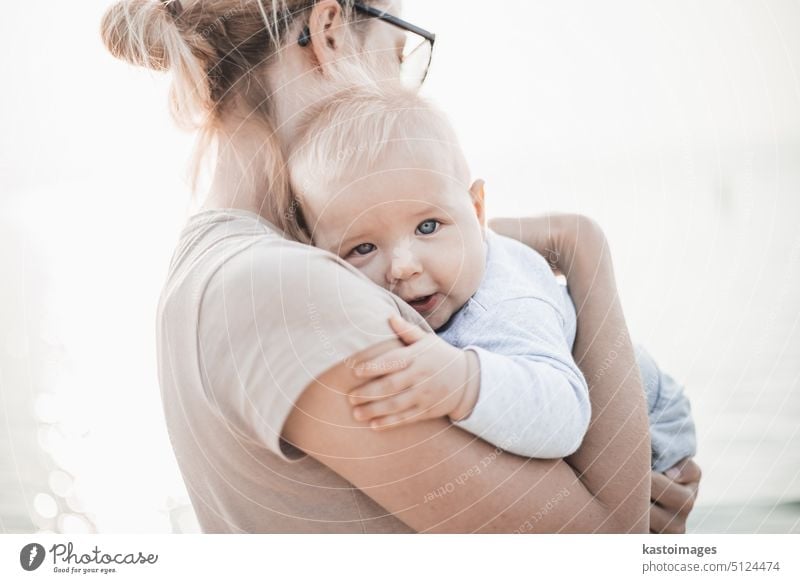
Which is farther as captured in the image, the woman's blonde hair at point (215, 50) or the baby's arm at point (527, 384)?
the woman's blonde hair at point (215, 50)

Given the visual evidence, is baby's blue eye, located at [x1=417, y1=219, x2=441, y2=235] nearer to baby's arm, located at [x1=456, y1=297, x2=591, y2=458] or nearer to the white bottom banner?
baby's arm, located at [x1=456, y1=297, x2=591, y2=458]

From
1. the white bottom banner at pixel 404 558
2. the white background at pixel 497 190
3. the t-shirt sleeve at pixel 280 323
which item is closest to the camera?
the t-shirt sleeve at pixel 280 323

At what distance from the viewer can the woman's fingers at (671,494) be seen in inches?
32.3

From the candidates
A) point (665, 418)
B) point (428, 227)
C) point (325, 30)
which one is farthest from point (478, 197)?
point (665, 418)

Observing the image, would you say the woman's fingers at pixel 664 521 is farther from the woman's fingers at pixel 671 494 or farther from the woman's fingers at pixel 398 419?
the woman's fingers at pixel 398 419

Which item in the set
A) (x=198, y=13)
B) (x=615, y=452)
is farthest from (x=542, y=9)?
(x=615, y=452)

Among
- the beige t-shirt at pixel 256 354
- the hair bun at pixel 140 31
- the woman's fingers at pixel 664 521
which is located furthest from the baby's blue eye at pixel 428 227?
the woman's fingers at pixel 664 521

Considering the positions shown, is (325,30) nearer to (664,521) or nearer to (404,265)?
(404,265)

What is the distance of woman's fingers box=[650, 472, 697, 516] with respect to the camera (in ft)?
2.69

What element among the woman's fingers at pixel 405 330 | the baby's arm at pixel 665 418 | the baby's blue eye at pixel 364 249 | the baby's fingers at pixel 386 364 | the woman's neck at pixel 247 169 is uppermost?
the woman's neck at pixel 247 169

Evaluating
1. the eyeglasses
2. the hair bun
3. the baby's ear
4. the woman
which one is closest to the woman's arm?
the woman

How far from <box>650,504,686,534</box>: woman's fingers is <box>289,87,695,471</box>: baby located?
0.69ft

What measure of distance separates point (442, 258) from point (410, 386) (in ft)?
0.47

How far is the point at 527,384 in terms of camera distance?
2.11 feet
